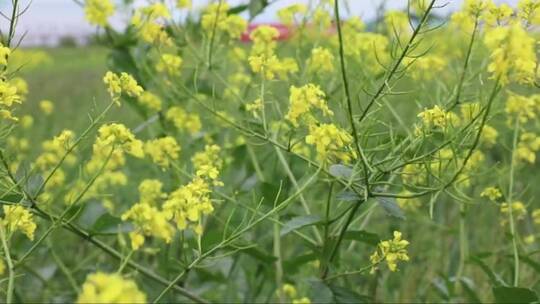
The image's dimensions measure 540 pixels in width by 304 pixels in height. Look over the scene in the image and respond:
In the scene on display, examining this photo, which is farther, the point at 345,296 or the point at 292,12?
the point at 292,12

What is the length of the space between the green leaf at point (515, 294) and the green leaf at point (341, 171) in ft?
1.18

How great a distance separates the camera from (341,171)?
4.60 ft

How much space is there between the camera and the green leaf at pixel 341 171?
4.57 ft

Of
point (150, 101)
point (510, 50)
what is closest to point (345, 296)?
point (510, 50)

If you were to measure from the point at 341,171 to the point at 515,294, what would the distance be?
0.41m

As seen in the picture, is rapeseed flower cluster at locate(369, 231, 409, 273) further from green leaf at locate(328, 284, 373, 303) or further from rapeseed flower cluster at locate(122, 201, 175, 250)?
rapeseed flower cluster at locate(122, 201, 175, 250)

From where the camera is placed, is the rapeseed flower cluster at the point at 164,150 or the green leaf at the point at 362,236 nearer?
the green leaf at the point at 362,236

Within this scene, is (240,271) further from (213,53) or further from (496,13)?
(496,13)

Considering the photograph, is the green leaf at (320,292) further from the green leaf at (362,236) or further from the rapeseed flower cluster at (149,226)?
the rapeseed flower cluster at (149,226)

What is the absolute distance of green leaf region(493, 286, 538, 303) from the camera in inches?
58.2

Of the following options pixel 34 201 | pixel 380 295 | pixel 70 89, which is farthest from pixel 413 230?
pixel 70 89

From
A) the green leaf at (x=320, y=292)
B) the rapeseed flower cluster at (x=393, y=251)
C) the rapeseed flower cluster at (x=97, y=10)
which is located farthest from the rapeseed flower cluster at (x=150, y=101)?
the rapeseed flower cluster at (x=393, y=251)

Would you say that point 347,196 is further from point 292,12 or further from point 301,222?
point 292,12

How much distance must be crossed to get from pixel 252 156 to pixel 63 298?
24.0 inches
